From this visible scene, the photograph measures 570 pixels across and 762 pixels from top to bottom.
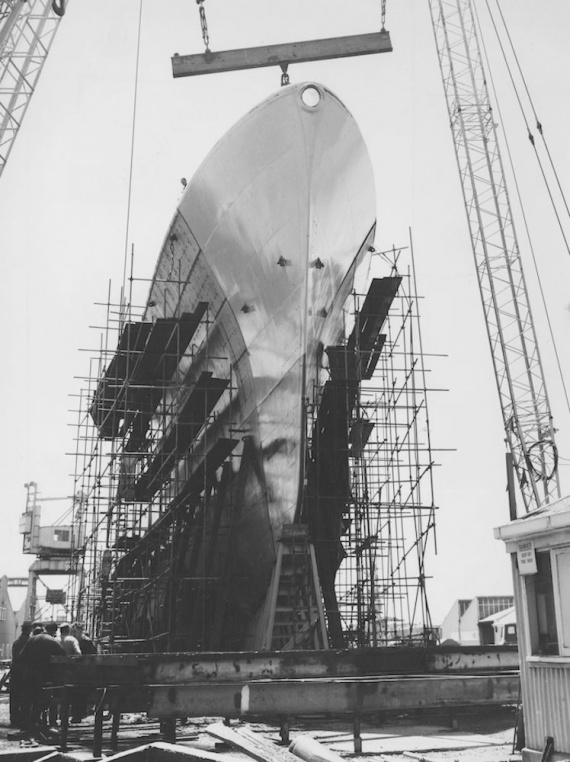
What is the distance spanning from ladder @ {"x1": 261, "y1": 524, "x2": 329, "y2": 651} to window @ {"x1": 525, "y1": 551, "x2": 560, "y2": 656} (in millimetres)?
7132

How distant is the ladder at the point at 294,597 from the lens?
12852 millimetres

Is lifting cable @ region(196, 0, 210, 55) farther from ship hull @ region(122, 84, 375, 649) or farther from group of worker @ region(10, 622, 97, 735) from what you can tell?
group of worker @ region(10, 622, 97, 735)

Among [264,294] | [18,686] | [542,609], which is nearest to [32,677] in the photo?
[18,686]

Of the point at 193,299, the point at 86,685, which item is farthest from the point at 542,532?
the point at 193,299

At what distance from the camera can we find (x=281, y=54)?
66.3 feet

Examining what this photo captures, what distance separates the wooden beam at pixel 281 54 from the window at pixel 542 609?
15.8 metres

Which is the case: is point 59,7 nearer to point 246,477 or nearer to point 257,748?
point 246,477

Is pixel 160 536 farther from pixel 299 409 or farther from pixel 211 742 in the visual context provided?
pixel 211 742

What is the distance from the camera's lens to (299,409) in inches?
548

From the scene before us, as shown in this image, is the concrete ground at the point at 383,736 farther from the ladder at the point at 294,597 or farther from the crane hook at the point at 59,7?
the crane hook at the point at 59,7

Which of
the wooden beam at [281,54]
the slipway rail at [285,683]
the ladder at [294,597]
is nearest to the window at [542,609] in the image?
the slipway rail at [285,683]


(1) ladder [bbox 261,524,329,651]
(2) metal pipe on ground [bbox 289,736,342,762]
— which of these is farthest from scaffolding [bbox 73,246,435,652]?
(2) metal pipe on ground [bbox 289,736,342,762]

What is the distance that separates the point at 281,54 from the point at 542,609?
672 inches

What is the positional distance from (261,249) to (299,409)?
9.54 feet
